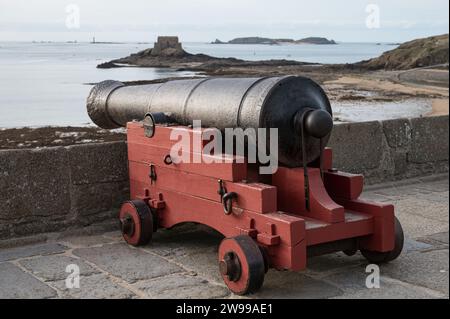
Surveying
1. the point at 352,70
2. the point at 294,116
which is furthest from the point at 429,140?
the point at 352,70

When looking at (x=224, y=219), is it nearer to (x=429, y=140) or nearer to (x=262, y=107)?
(x=262, y=107)

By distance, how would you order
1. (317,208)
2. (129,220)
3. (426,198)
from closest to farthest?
(317,208) → (129,220) → (426,198)

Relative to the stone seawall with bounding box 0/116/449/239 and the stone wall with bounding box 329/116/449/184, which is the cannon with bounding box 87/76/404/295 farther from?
the stone wall with bounding box 329/116/449/184

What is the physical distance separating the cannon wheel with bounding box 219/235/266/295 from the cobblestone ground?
0.24 ft

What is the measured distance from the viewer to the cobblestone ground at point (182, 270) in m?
3.41

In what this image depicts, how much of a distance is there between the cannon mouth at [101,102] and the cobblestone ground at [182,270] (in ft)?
2.70

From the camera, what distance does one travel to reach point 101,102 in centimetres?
487

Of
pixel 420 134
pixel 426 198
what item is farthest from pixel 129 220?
pixel 420 134

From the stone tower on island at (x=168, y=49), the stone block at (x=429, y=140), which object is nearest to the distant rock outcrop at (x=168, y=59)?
the stone tower on island at (x=168, y=49)

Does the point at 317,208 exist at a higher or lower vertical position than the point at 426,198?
higher
